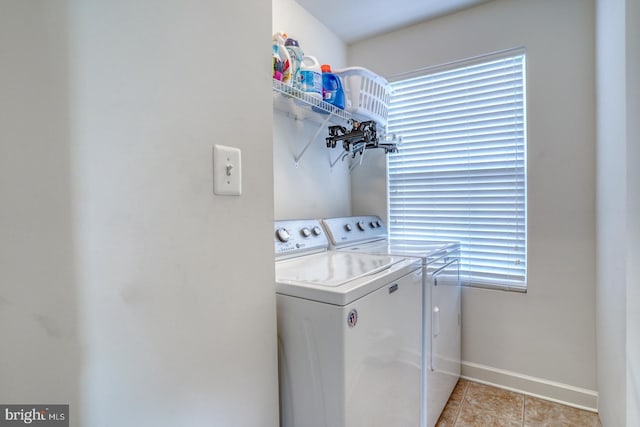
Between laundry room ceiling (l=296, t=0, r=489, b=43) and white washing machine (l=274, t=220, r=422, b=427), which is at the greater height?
laundry room ceiling (l=296, t=0, r=489, b=43)

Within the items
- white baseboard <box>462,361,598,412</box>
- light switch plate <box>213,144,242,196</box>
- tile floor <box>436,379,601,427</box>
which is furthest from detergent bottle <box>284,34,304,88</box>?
white baseboard <box>462,361,598,412</box>

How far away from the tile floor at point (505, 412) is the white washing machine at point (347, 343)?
2.14ft

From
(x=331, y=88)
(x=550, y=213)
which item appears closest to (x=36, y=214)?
(x=331, y=88)

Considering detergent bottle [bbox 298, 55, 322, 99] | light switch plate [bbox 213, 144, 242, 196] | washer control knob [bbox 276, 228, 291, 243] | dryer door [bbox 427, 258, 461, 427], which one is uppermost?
detergent bottle [bbox 298, 55, 322, 99]

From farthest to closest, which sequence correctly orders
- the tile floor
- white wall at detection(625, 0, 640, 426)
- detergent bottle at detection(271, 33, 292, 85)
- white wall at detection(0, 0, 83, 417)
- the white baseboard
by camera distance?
the white baseboard < the tile floor < detergent bottle at detection(271, 33, 292, 85) < white wall at detection(625, 0, 640, 426) < white wall at detection(0, 0, 83, 417)

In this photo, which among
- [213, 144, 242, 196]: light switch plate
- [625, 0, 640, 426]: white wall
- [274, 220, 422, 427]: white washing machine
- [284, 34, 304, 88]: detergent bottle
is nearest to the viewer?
[213, 144, 242, 196]: light switch plate

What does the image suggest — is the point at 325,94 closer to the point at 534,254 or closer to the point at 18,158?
the point at 18,158

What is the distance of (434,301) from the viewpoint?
5.29 ft

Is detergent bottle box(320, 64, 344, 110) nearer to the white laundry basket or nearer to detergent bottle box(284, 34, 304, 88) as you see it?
the white laundry basket

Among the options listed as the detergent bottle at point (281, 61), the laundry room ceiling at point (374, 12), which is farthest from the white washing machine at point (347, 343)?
the laundry room ceiling at point (374, 12)

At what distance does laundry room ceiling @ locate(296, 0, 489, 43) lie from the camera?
2031 millimetres

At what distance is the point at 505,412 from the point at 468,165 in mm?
1540

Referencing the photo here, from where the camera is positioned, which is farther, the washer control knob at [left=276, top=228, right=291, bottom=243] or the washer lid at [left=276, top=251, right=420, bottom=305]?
the washer control knob at [left=276, top=228, right=291, bottom=243]

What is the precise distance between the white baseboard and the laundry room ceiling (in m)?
2.44
